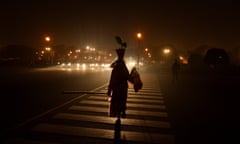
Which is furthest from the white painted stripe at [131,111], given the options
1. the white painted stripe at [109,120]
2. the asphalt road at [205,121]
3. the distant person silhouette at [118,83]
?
the distant person silhouette at [118,83]

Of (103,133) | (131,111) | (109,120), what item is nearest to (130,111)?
(131,111)

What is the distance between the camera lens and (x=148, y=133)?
524 centimetres

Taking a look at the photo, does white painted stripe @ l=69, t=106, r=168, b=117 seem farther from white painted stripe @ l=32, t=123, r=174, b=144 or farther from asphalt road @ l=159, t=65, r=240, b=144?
white painted stripe @ l=32, t=123, r=174, b=144

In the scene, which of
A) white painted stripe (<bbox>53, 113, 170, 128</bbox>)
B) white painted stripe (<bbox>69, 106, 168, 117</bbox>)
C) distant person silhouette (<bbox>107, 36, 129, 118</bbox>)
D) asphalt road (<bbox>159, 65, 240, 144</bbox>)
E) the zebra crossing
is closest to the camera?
the zebra crossing

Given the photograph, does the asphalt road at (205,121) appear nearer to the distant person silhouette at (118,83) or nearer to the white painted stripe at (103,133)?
the white painted stripe at (103,133)

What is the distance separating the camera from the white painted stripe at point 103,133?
483 cm

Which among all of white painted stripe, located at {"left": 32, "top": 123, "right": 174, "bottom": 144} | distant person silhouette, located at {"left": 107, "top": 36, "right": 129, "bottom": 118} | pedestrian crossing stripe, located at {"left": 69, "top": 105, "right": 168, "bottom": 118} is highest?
distant person silhouette, located at {"left": 107, "top": 36, "right": 129, "bottom": 118}

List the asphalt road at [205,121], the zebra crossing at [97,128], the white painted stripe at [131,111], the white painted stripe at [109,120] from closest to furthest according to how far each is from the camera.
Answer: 1. the zebra crossing at [97,128]
2. the asphalt road at [205,121]
3. the white painted stripe at [109,120]
4. the white painted stripe at [131,111]

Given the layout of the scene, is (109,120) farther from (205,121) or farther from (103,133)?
(205,121)

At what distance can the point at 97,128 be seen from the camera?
5.49 m

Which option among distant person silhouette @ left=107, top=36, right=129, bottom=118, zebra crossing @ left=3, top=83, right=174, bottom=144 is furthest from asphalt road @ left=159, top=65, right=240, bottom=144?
distant person silhouette @ left=107, top=36, right=129, bottom=118

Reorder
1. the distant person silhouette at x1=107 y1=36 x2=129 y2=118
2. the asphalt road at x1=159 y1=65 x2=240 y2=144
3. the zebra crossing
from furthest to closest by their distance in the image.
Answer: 1. the distant person silhouette at x1=107 y1=36 x2=129 y2=118
2. the asphalt road at x1=159 y1=65 x2=240 y2=144
3. the zebra crossing

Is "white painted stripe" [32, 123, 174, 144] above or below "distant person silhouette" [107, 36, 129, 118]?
below

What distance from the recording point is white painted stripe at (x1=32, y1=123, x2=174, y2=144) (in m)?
4.83
